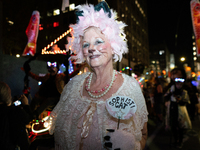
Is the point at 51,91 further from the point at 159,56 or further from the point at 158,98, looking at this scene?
the point at 159,56

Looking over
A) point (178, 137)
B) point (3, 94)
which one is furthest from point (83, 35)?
A: point (178, 137)

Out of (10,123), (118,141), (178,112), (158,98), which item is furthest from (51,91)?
(158,98)

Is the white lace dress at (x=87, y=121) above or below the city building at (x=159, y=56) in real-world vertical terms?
below

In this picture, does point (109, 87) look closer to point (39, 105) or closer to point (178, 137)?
point (39, 105)

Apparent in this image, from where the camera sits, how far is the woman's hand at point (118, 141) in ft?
3.80

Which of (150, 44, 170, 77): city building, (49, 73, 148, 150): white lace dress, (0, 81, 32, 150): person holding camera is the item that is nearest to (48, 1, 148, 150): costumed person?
(49, 73, 148, 150): white lace dress

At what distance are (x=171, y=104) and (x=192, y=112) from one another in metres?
3.65

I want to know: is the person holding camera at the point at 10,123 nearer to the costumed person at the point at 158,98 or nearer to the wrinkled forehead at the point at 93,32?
the wrinkled forehead at the point at 93,32

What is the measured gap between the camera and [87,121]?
1.39m

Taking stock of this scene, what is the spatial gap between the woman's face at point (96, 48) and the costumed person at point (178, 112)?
3.62 metres

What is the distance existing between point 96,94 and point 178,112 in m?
3.72

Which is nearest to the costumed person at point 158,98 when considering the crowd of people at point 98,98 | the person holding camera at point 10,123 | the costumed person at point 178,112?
the costumed person at point 178,112

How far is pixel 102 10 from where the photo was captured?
152 cm

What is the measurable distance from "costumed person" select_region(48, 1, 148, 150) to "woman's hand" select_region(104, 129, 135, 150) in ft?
0.45
